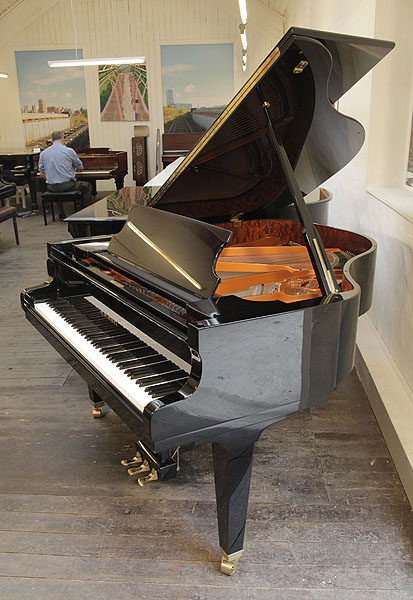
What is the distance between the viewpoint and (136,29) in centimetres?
1154

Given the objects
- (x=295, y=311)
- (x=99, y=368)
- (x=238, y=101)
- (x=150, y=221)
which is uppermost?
(x=238, y=101)

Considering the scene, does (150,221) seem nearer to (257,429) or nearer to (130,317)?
(130,317)

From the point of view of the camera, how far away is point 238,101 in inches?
77.9

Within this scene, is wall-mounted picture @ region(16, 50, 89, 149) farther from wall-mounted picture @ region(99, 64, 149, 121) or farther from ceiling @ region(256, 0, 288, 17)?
ceiling @ region(256, 0, 288, 17)

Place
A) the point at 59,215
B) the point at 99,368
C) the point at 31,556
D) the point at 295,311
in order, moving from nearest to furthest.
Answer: the point at 295,311 < the point at 99,368 < the point at 31,556 < the point at 59,215

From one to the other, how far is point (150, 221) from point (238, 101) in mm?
638

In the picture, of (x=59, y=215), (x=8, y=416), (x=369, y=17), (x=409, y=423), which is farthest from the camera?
(x=59, y=215)

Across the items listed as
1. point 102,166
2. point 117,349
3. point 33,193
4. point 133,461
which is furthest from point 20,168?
point 117,349

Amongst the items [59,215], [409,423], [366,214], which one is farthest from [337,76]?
[59,215]

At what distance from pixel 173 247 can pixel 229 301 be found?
436 millimetres

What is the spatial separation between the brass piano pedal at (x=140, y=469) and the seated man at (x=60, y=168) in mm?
6748

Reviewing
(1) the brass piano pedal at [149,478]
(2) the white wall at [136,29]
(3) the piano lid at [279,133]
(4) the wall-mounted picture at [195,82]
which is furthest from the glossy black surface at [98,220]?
(2) the white wall at [136,29]

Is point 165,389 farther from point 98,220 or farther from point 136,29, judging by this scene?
point 136,29

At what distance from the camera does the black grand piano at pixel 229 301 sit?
64.9 inches
